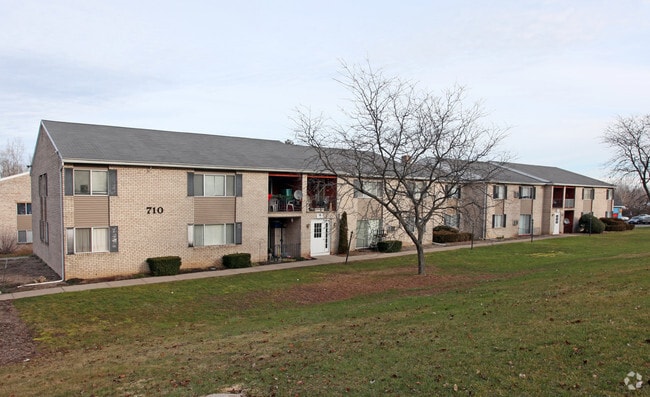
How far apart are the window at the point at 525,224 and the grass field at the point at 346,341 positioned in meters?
28.8

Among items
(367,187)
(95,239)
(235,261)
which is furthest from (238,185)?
(367,187)

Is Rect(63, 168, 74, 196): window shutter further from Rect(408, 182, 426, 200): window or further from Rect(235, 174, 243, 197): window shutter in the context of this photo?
Rect(408, 182, 426, 200): window

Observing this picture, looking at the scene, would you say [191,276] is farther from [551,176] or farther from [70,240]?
[551,176]

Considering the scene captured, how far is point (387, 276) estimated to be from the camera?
2028cm

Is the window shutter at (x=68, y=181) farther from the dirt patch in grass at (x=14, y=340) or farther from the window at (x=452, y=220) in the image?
the window at (x=452, y=220)

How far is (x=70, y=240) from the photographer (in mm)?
19359

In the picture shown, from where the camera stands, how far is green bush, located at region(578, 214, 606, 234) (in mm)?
44250

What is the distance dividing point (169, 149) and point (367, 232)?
14447 mm

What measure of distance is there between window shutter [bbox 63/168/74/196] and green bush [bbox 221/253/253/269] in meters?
7.93

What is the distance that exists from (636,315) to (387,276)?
12.9 meters

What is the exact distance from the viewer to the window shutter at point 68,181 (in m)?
19.2

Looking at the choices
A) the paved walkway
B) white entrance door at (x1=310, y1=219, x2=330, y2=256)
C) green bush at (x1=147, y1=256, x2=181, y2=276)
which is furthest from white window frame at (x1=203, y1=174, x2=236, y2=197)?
white entrance door at (x1=310, y1=219, x2=330, y2=256)

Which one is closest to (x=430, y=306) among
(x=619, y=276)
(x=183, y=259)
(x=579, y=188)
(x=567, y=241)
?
(x=619, y=276)

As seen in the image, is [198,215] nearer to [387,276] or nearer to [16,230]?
[387,276]
